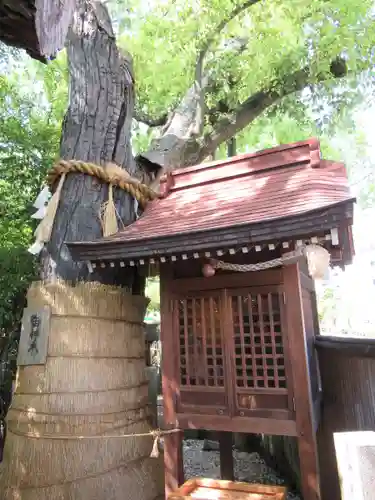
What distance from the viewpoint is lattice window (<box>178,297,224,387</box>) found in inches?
179

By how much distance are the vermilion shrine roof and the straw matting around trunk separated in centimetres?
82

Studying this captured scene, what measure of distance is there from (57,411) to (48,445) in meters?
0.35

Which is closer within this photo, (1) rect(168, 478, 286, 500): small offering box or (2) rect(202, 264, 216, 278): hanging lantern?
(1) rect(168, 478, 286, 500): small offering box

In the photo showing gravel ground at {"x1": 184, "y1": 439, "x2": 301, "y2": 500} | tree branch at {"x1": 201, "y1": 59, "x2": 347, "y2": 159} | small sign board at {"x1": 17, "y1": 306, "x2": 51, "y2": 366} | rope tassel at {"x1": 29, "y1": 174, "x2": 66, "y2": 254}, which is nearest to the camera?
small sign board at {"x1": 17, "y1": 306, "x2": 51, "y2": 366}

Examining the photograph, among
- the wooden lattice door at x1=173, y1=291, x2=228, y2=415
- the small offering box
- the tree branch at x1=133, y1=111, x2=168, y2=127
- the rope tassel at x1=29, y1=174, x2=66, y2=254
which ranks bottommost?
the small offering box

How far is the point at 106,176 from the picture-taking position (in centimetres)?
559

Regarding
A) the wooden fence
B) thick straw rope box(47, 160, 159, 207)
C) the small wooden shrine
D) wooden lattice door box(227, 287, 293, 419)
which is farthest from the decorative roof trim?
thick straw rope box(47, 160, 159, 207)

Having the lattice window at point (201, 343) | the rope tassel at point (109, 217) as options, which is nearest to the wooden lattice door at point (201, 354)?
the lattice window at point (201, 343)

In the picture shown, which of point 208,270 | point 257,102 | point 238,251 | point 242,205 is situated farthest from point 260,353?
point 257,102

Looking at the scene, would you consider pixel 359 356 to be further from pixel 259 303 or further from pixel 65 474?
pixel 65 474

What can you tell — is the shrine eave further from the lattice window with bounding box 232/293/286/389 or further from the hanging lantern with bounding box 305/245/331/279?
the lattice window with bounding box 232/293/286/389

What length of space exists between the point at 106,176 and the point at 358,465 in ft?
15.4

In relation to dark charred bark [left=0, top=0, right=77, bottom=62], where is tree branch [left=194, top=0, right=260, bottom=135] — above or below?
above

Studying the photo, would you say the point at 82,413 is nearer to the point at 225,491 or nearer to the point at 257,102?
the point at 225,491
